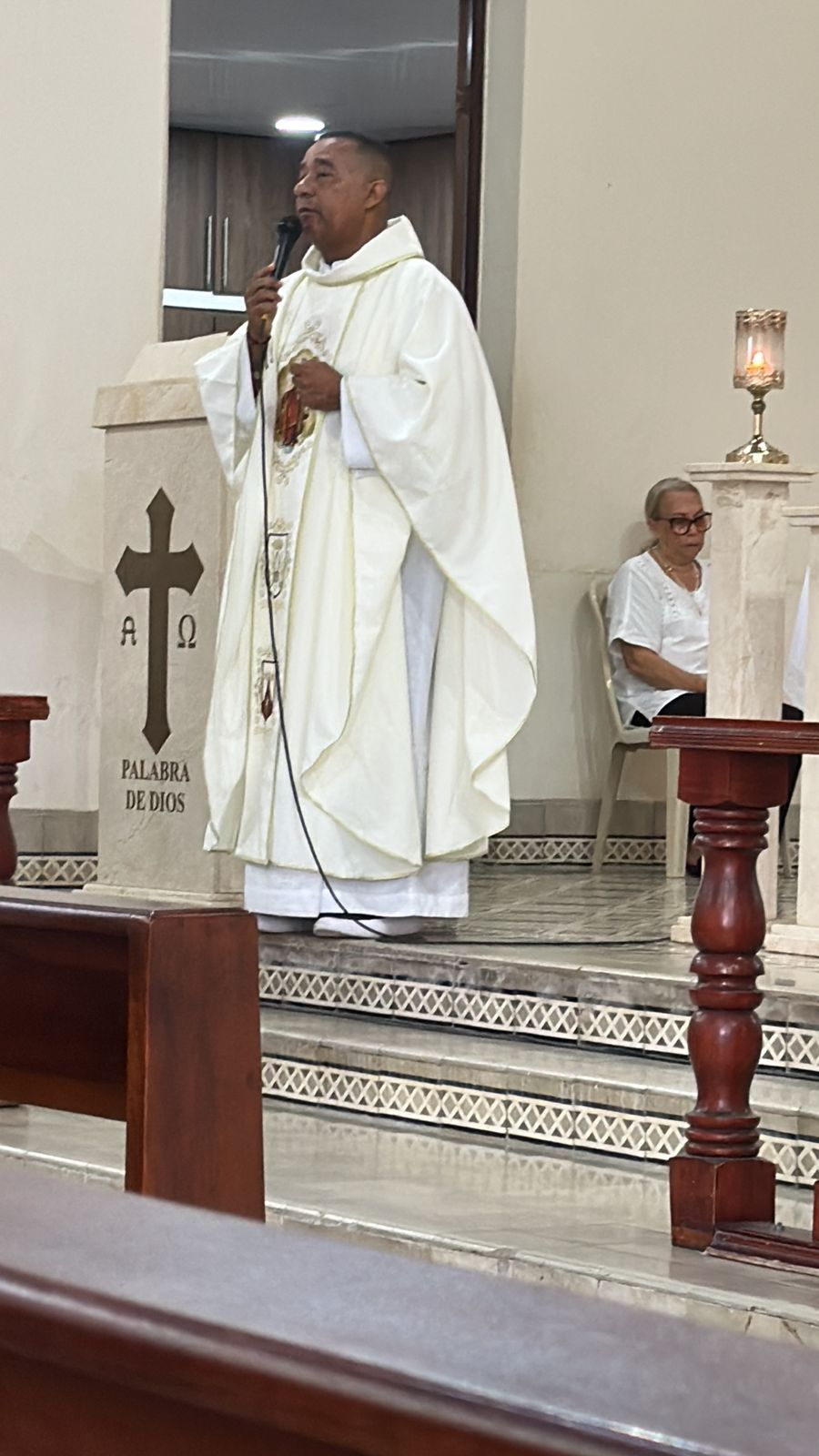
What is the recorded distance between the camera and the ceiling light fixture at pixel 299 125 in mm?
9977

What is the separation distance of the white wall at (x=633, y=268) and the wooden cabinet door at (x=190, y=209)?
5.45 ft

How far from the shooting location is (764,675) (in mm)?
5734

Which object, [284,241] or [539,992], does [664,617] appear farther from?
[539,992]

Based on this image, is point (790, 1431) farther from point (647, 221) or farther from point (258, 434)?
point (647, 221)

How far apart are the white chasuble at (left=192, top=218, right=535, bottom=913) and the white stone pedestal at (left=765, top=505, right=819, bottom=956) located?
2.42 ft

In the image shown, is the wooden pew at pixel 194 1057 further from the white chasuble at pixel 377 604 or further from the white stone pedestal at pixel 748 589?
the white stone pedestal at pixel 748 589

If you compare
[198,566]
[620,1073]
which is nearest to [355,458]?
[198,566]

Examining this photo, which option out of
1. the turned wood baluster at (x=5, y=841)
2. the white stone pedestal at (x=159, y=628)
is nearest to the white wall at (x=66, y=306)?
the white stone pedestal at (x=159, y=628)

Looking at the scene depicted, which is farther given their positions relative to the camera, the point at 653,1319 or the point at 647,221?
the point at 647,221

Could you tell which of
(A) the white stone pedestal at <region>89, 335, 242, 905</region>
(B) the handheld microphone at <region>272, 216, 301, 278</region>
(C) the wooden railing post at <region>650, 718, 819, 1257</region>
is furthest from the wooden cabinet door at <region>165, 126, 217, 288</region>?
(C) the wooden railing post at <region>650, 718, 819, 1257</region>

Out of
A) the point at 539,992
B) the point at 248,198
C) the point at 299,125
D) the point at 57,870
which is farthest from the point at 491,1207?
the point at 299,125

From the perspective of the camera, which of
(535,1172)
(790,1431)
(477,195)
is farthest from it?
(477,195)

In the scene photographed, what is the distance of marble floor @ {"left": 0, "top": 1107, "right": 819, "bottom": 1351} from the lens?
3.49 m

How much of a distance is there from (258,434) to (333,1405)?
18.7 feet
